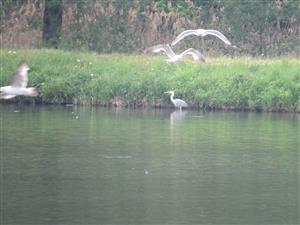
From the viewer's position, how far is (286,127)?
72.9ft

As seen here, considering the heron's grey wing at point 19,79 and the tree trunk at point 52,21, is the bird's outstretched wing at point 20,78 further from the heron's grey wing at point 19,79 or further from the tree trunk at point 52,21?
the tree trunk at point 52,21

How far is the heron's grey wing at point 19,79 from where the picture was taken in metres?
19.8

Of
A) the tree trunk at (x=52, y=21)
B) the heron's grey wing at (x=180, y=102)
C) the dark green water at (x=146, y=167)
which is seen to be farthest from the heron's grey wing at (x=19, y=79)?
the tree trunk at (x=52, y=21)

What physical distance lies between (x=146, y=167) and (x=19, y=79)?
10.2 ft

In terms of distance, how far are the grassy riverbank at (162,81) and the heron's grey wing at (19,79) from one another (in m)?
5.45

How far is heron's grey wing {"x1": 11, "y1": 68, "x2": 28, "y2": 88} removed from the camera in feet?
65.0

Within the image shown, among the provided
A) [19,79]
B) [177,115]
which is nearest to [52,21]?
[177,115]

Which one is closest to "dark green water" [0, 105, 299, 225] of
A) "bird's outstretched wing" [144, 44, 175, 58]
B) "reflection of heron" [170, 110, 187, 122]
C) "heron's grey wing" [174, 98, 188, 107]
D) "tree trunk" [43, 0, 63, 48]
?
"reflection of heron" [170, 110, 187, 122]

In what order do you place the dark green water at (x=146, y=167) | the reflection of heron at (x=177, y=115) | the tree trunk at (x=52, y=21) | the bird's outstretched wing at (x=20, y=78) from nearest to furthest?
the dark green water at (x=146, y=167)
the bird's outstretched wing at (x=20, y=78)
the reflection of heron at (x=177, y=115)
the tree trunk at (x=52, y=21)

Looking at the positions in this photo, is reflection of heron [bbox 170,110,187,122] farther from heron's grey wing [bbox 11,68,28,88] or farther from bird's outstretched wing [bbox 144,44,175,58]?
heron's grey wing [bbox 11,68,28,88]

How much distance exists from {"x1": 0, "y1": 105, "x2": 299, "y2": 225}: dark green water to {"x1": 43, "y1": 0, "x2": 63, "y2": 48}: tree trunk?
566cm

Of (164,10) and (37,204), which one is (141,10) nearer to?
(164,10)

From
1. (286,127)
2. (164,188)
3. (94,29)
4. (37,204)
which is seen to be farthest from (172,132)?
(94,29)

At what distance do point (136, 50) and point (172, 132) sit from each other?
8313mm
